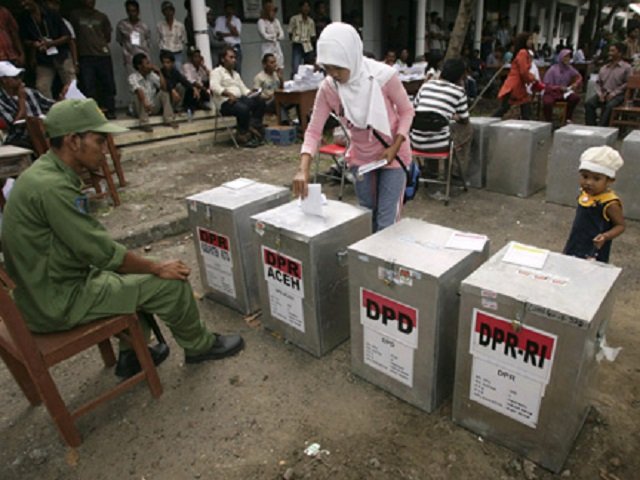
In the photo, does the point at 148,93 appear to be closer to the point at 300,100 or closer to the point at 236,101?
the point at 236,101

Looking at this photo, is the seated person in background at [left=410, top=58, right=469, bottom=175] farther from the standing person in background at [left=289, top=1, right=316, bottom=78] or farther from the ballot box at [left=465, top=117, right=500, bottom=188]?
the standing person in background at [left=289, top=1, right=316, bottom=78]

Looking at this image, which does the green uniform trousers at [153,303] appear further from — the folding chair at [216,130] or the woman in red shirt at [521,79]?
the woman in red shirt at [521,79]

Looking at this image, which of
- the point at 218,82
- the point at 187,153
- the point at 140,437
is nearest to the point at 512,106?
the point at 218,82

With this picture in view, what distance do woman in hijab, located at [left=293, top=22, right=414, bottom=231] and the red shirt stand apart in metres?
5.52

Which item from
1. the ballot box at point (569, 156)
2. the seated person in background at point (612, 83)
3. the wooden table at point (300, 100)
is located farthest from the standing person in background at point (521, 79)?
the wooden table at point (300, 100)

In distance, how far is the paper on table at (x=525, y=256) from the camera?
6.72 feet

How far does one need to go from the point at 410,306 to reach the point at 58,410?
172 cm

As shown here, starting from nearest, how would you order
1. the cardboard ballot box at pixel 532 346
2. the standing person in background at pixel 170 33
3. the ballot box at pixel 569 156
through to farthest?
the cardboard ballot box at pixel 532 346 < the ballot box at pixel 569 156 < the standing person in background at pixel 170 33

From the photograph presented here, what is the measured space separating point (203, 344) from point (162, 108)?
253 inches

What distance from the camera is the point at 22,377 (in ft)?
8.06

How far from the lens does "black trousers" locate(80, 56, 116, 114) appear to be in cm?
741

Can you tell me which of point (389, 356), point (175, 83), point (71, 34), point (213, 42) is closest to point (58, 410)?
point (389, 356)

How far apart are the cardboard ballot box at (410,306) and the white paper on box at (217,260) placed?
43.4 inches

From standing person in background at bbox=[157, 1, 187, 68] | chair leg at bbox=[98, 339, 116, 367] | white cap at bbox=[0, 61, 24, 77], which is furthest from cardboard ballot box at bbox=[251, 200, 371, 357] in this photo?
standing person in background at bbox=[157, 1, 187, 68]
